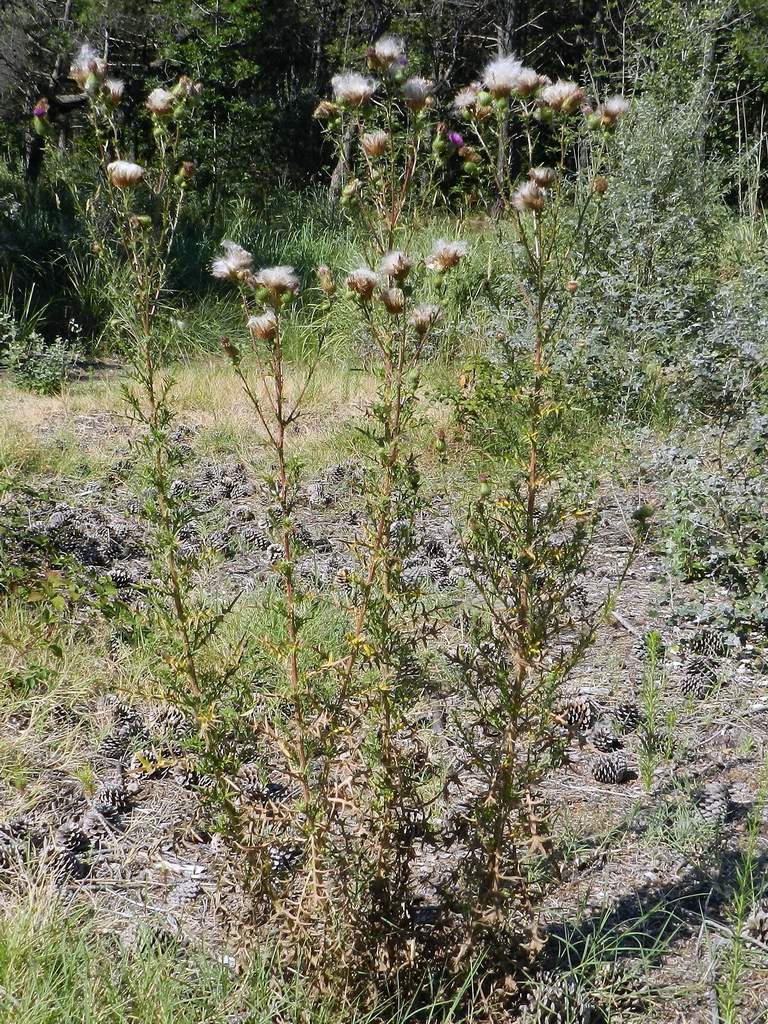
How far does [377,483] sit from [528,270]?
0.44 m

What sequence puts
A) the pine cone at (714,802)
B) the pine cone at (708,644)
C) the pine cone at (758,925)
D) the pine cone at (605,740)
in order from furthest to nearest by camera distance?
the pine cone at (708,644) → the pine cone at (605,740) → the pine cone at (714,802) → the pine cone at (758,925)

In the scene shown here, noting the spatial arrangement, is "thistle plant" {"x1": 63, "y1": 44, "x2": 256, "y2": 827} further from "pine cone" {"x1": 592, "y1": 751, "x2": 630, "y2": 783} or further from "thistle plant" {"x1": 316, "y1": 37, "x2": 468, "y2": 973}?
"pine cone" {"x1": 592, "y1": 751, "x2": 630, "y2": 783}

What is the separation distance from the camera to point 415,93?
1487 mm

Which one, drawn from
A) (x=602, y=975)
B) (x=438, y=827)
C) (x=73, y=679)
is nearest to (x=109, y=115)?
(x=438, y=827)

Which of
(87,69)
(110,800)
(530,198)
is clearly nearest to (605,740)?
(110,800)

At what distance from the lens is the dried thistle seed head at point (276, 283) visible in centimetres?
142

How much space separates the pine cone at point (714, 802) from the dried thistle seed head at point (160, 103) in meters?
1.88

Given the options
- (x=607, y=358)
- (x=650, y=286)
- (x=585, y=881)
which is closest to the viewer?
(x=585, y=881)

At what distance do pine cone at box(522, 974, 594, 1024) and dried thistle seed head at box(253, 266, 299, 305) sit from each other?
4.17 ft

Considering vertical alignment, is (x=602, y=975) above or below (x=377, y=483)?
below

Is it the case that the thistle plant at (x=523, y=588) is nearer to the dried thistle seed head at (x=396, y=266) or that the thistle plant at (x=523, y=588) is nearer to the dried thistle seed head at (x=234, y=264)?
the dried thistle seed head at (x=396, y=266)

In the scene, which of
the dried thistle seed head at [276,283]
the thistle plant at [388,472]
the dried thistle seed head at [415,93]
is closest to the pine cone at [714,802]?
the thistle plant at [388,472]

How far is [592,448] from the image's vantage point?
4609 mm

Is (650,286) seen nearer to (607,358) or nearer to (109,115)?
(607,358)
